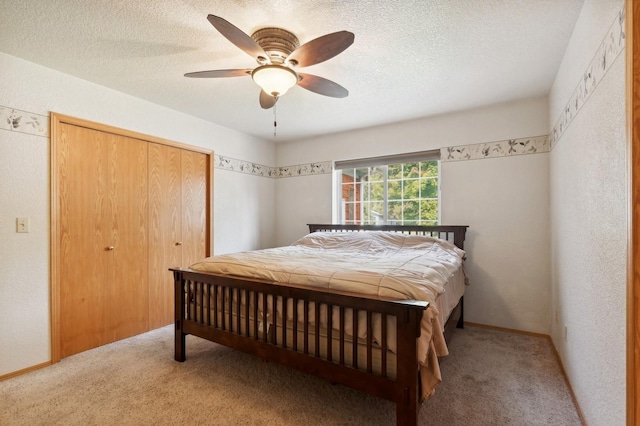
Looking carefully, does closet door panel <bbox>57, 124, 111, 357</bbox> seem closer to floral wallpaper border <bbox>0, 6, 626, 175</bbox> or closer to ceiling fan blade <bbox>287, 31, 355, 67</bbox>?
floral wallpaper border <bbox>0, 6, 626, 175</bbox>

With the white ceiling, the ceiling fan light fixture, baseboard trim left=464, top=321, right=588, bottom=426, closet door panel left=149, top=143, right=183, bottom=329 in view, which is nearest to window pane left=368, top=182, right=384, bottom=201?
the white ceiling

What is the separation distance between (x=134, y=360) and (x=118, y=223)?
1.25m

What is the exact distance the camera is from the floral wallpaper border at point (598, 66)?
1.15m

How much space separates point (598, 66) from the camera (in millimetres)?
1404

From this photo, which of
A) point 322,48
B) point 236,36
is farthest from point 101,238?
point 322,48

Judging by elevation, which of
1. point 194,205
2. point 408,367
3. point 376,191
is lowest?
point 408,367

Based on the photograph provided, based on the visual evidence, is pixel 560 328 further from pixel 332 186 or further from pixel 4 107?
pixel 4 107

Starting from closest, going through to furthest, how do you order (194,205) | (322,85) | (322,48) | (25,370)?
(322,48) → (322,85) → (25,370) → (194,205)

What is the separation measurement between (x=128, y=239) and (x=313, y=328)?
7.22 feet

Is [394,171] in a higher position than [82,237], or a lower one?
higher

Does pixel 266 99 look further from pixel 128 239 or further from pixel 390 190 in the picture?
pixel 390 190

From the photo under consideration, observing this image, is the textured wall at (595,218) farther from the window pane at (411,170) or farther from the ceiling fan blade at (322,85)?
the window pane at (411,170)

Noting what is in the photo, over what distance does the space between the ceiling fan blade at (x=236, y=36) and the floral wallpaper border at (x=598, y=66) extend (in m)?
1.60

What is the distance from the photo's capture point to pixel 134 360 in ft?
7.80
